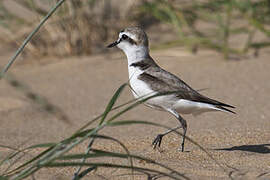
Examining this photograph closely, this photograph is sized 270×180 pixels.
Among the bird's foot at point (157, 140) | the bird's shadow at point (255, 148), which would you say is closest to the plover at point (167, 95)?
the bird's foot at point (157, 140)

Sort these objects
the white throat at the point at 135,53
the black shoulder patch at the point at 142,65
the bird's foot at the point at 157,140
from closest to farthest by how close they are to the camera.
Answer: the bird's foot at the point at 157,140, the black shoulder patch at the point at 142,65, the white throat at the point at 135,53

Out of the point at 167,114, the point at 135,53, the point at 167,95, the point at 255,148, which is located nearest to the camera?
the point at 167,95

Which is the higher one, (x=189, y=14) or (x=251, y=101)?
(x=189, y=14)

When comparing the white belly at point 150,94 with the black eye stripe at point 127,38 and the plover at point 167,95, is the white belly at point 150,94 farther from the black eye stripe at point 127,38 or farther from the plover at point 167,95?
the black eye stripe at point 127,38

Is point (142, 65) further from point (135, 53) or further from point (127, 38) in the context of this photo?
point (127, 38)

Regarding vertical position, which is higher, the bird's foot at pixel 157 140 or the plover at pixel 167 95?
the plover at pixel 167 95

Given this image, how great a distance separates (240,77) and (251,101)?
99 centimetres

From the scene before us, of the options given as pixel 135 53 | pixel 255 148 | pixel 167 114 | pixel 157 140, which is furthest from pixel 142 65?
pixel 167 114

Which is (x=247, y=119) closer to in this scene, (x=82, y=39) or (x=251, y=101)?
(x=251, y=101)

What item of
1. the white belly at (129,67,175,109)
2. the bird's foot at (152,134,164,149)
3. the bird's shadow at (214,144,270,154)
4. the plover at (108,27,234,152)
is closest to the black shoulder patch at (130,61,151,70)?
the plover at (108,27,234,152)

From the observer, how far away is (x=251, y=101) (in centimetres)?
600

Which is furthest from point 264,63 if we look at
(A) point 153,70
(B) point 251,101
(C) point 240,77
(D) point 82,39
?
(A) point 153,70

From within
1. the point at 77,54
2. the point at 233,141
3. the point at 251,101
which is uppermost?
the point at 77,54

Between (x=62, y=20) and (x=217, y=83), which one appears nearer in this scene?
(x=217, y=83)
